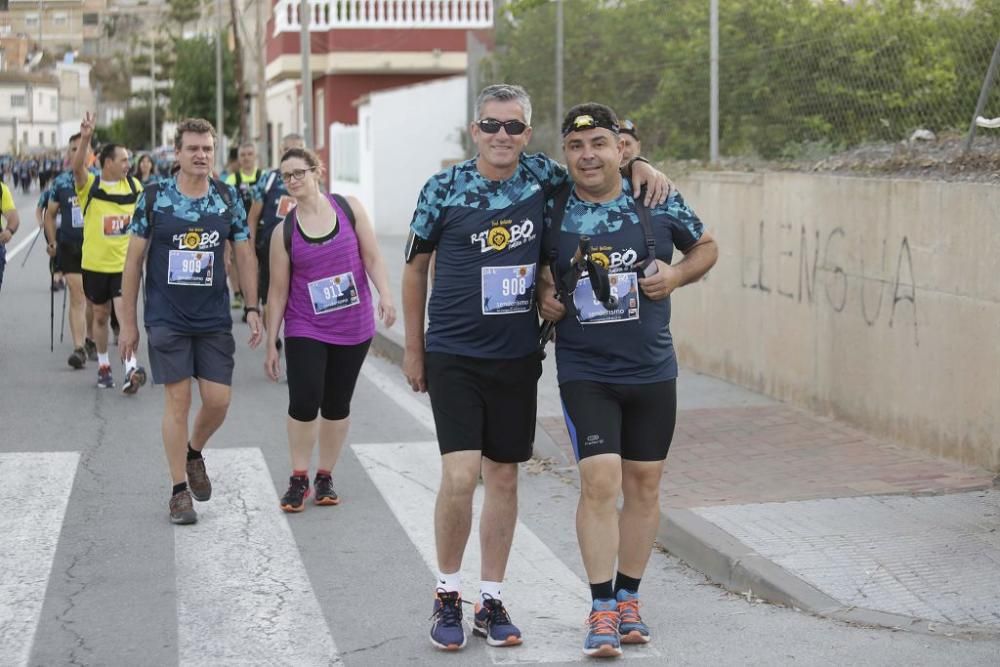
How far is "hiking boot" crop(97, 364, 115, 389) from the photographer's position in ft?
39.3

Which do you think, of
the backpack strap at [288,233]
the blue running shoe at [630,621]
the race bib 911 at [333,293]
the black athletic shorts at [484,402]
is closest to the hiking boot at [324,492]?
the race bib 911 at [333,293]

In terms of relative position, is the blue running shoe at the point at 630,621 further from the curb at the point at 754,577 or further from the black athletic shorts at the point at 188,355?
the black athletic shorts at the point at 188,355

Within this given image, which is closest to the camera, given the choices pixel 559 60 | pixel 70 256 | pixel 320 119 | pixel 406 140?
pixel 70 256

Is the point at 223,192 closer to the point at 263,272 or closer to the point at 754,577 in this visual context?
the point at 754,577

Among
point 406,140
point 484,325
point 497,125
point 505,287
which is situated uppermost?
point 406,140

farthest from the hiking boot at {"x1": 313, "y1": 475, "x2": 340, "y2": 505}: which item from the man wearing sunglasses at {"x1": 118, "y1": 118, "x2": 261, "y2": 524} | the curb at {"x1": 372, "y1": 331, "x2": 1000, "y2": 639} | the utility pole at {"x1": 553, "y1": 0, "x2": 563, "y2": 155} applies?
the utility pole at {"x1": 553, "y1": 0, "x2": 563, "y2": 155}

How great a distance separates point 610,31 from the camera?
14.7 m

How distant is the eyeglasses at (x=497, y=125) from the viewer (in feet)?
17.8

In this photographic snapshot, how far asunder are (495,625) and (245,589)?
1318 millimetres

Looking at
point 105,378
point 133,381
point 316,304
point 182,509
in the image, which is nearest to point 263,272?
point 105,378

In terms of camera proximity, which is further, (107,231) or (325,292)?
(107,231)

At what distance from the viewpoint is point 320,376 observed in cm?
781

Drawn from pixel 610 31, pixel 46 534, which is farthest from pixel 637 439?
pixel 610 31

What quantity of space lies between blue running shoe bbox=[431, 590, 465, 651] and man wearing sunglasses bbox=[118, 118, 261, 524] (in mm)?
2384
